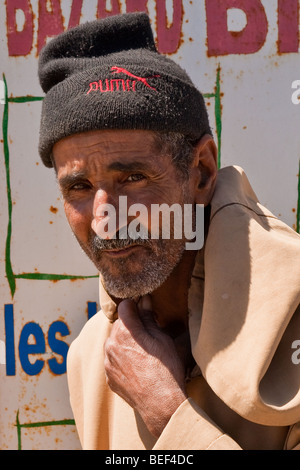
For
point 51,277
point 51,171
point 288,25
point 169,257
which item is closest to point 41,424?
point 51,277

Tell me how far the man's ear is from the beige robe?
0.10 feet

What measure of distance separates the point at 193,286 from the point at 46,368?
1.06 metres

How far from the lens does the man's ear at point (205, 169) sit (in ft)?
6.01

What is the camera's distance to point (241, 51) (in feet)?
7.75

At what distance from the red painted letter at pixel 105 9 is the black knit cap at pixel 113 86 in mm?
500

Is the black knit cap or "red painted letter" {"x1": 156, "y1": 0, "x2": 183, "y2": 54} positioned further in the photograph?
"red painted letter" {"x1": 156, "y1": 0, "x2": 183, "y2": 54}

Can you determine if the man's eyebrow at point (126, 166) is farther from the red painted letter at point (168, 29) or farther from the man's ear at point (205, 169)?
the red painted letter at point (168, 29)

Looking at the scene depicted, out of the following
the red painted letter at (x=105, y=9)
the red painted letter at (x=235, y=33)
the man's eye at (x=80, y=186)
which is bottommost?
the man's eye at (x=80, y=186)

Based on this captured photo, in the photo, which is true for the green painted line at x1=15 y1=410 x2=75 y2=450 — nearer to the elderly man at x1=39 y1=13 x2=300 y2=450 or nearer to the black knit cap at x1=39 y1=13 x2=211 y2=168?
the elderly man at x1=39 y1=13 x2=300 y2=450

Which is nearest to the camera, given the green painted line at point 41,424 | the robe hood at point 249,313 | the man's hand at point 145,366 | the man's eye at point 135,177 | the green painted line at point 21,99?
the robe hood at point 249,313

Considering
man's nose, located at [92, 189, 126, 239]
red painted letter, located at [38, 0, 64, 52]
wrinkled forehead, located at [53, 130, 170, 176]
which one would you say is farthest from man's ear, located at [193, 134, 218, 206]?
red painted letter, located at [38, 0, 64, 52]

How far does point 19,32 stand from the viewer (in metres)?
2.43

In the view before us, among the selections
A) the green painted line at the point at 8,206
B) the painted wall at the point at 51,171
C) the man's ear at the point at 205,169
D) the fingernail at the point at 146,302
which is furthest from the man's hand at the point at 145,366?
the green painted line at the point at 8,206

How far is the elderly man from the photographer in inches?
59.4
